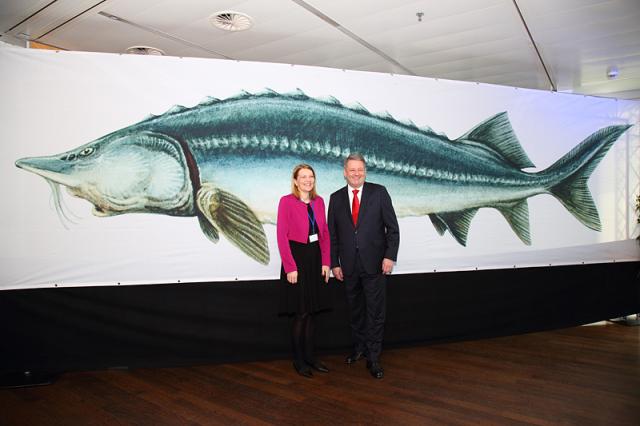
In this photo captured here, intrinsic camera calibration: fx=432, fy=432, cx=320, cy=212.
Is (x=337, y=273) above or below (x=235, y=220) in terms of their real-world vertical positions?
below

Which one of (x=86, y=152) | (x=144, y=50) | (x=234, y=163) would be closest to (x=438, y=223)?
(x=234, y=163)

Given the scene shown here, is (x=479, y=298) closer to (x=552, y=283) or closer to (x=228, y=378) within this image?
(x=552, y=283)

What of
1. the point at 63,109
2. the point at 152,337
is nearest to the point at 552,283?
the point at 152,337

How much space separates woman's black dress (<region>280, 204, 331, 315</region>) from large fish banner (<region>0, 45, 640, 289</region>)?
31 centimetres

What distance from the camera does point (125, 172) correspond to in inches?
113

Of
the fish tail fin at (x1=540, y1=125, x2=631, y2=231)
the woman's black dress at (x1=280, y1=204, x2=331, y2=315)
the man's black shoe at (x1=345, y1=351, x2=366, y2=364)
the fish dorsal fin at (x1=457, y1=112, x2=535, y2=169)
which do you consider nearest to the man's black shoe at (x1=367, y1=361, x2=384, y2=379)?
the man's black shoe at (x1=345, y1=351, x2=366, y2=364)

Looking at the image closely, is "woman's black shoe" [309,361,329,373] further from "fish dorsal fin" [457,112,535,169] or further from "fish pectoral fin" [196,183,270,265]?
"fish dorsal fin" [457,112,535,169]

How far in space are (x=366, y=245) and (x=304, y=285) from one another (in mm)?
478

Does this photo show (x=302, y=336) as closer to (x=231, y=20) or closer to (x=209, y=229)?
(x=209, y=229)

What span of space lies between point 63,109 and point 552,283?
400 cm

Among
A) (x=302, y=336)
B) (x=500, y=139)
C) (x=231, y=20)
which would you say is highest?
(x=231, y=20)

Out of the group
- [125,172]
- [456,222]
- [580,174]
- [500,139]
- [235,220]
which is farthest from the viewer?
[580,174]

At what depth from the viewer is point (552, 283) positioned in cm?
375

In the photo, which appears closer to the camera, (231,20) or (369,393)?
(369,393)
